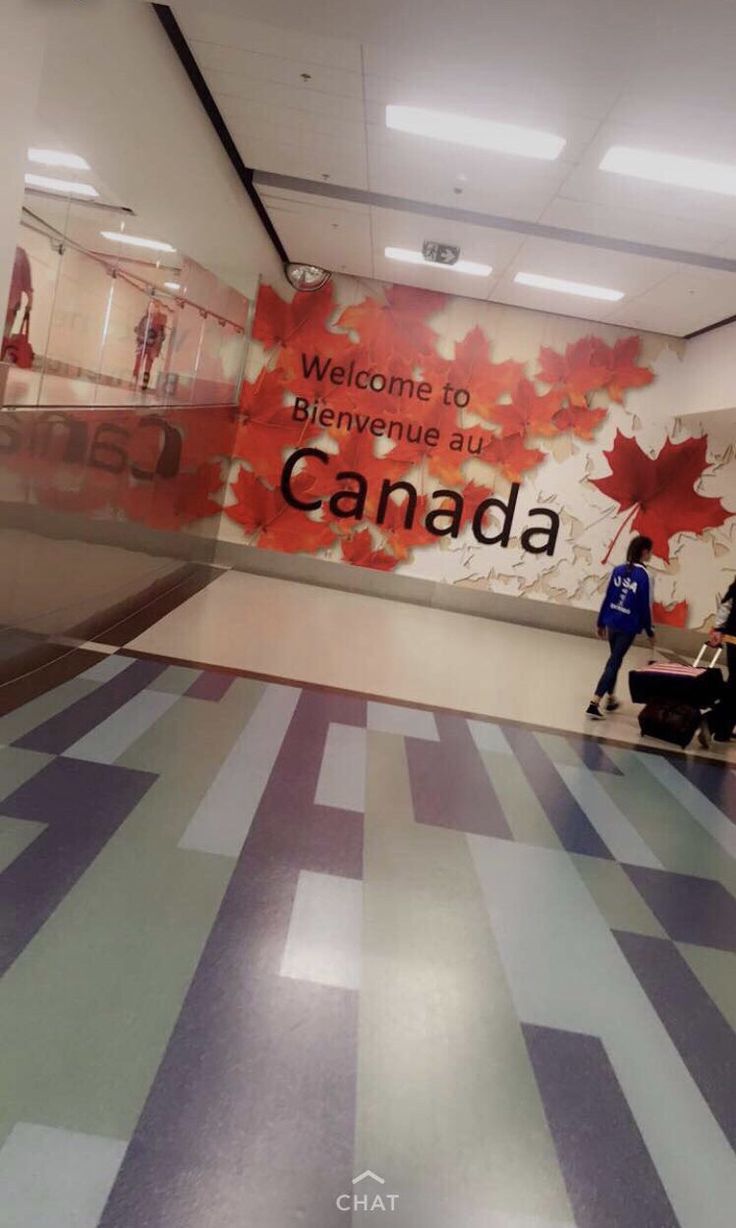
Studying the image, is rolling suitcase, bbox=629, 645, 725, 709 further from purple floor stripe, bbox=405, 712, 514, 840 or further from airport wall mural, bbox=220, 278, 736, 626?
airport wall mural, bbox=220, 278, 736, 626

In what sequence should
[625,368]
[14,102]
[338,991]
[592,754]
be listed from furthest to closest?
[625,368]
[592,754]
[14,102]
[338,991]

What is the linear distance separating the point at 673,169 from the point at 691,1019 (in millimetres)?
4565

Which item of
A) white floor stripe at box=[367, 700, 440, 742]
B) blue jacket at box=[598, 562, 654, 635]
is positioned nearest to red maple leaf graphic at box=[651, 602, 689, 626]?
blue jacket at box=[598, 562, 654, 635]

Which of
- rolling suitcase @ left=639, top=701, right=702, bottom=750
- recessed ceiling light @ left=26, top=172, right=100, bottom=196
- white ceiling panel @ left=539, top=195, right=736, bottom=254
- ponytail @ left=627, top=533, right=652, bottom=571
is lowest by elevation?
rolling suitcase @ left=639, top=701, right=702, bottom=750

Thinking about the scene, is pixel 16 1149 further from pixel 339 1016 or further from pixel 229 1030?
pixel 339 1016

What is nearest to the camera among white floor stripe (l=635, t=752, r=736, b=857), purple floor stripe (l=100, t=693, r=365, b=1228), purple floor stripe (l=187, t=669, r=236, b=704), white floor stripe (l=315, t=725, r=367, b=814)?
purple floor stripe (l=100, t=693, r=365, b=1228)

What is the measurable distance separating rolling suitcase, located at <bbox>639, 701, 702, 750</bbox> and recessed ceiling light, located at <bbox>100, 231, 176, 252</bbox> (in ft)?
15.9

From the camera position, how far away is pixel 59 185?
12.6ft

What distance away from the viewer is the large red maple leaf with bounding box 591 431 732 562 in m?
9.62

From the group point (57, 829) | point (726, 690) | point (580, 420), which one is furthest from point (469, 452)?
point (57, 829)

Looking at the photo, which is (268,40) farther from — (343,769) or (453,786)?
(453,786)

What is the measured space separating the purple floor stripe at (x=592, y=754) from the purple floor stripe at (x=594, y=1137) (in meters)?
2.79

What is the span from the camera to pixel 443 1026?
2422 millimetres

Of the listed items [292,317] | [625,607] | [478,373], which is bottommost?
[625,607]
